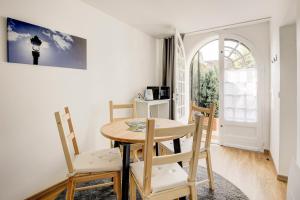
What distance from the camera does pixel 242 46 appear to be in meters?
3.63

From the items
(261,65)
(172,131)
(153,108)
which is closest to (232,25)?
(261,65)

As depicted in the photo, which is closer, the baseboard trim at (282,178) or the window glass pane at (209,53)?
the baseboard trim at (282,178)

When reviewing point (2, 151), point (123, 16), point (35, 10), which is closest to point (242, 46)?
point (123, 16)

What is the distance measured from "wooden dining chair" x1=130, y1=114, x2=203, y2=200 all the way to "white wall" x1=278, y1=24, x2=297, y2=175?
5.50ft

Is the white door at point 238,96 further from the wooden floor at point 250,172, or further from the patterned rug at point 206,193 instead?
the patterned rug at point 206,193

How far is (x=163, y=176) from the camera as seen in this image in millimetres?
1456

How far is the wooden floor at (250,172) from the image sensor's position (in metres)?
2.12

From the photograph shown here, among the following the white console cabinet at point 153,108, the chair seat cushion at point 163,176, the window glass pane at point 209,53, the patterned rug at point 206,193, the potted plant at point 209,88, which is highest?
the window glass pane at point 209,53

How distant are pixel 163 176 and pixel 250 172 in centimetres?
181

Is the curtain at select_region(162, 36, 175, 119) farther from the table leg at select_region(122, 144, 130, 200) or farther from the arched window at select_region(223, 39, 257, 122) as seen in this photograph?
the table leg at select_region(122, 144, 130, 200)

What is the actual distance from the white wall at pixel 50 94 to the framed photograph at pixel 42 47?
61 millimetres

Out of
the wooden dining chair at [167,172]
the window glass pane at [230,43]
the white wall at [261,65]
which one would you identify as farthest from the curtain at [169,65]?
the wooden dining chair at [167,172]

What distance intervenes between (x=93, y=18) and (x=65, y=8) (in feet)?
1.53

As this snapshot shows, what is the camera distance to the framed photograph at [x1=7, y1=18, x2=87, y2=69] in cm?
179
